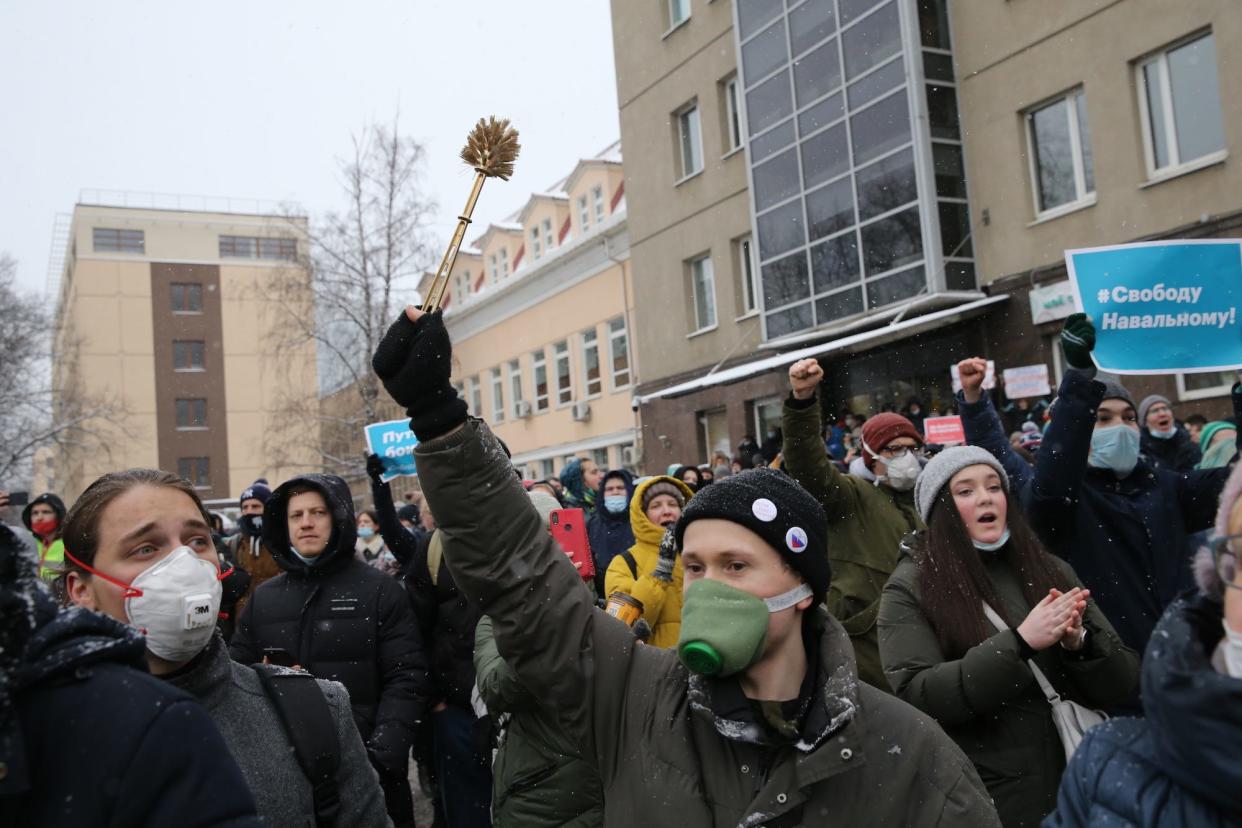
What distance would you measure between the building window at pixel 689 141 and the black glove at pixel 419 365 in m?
23.1

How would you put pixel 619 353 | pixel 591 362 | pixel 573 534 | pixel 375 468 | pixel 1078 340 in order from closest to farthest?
pixel 1078 340, pixel 573 534, pixel 375 468, pixel 619 353, pixel 591 362

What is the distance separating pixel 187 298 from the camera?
188 feet

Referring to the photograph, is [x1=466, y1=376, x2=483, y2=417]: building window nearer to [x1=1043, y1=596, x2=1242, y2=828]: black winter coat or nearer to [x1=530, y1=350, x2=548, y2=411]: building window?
[x1=530, y1=350, x2=548, y2=411]: building window

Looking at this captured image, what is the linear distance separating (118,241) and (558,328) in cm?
3515

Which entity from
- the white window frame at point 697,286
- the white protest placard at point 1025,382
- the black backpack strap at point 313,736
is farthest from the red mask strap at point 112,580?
the white window frame at point 697,286

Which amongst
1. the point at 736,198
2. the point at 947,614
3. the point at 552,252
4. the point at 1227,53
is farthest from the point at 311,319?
the point at 947,614

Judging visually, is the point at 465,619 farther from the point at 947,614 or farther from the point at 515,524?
the point at 515,524

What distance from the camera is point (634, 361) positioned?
2794 cm

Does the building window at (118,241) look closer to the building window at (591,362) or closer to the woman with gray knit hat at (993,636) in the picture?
the building window at (591,362)

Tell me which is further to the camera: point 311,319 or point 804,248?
point 311,319

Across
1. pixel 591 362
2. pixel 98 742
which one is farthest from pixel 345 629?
pixel 591 362

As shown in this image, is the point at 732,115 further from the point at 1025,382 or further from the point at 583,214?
the point at 1025,382

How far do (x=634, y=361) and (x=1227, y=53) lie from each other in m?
16.6

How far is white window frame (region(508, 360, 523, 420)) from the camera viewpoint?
35.3 meters
